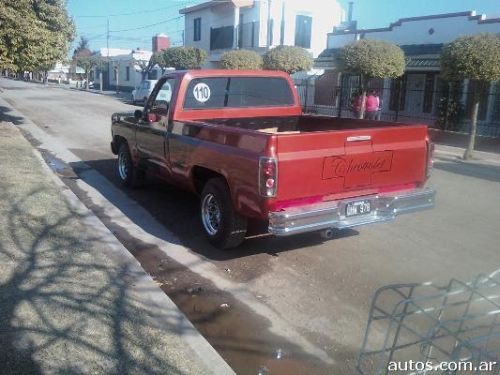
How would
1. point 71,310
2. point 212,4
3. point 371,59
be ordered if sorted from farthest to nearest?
point 212,4
point 371,59
point 71,310

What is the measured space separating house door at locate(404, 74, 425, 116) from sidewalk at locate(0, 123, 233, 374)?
733 inches

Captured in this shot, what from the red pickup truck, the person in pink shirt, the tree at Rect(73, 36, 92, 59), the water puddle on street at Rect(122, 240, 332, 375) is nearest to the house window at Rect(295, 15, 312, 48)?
the person in pink shirt

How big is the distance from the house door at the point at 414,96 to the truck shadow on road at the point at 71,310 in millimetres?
19035

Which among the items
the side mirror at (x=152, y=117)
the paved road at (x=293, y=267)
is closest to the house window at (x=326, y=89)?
the paved road at (x=293, y=267)

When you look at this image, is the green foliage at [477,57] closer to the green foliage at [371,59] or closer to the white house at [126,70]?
the green foliage at [371,59]

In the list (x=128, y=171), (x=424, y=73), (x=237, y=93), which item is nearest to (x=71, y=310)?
(x=237, y=93)

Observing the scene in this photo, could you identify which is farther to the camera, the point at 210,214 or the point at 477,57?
the point at 477,57

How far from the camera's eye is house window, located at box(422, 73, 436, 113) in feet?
70.6

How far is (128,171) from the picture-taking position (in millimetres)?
8539

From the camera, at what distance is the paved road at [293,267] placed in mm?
3893

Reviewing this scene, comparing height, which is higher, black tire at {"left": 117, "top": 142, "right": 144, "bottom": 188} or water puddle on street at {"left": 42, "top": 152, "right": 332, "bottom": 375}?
black tire at {"left": 117, "top": 142, "right": 144, "bottom": 188}

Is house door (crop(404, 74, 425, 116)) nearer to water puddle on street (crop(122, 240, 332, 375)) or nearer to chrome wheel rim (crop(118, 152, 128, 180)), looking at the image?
chrome wheel rim (crop(118, 152, 128, 180))

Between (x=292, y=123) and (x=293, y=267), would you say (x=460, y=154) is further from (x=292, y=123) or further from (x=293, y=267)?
(x=293, y=267)

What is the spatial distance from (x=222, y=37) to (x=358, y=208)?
36335mm
